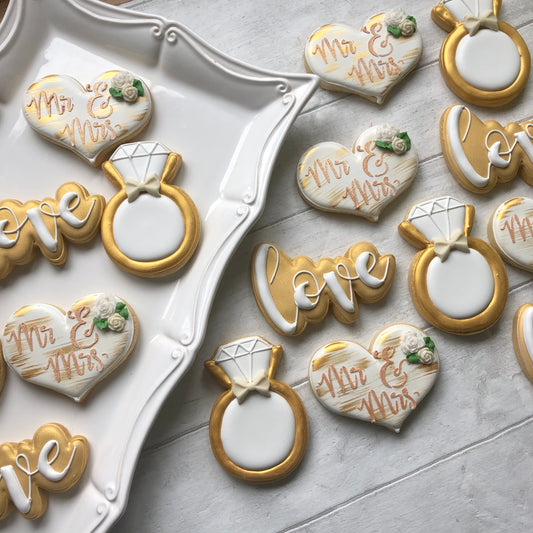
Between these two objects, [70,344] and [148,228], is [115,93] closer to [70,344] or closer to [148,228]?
[148,228]

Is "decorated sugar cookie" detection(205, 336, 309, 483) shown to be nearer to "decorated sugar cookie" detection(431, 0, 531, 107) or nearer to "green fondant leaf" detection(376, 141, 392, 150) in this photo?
"green fondant leaf" detection(376, 141, 392, 150)

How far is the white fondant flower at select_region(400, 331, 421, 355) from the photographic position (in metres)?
0.99

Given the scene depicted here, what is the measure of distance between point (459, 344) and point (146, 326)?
0.54 meters

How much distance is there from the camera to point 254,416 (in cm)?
95

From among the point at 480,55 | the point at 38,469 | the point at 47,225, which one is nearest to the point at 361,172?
the point at 480,55

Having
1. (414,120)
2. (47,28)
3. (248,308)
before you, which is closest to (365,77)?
(414,120)

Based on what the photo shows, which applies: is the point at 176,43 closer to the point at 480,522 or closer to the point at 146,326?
the point at 146,326

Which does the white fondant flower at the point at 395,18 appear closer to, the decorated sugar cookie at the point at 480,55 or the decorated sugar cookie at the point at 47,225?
the decorated sugar cookie at the point at 480,55

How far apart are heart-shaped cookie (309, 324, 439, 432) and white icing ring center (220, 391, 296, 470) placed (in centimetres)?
7

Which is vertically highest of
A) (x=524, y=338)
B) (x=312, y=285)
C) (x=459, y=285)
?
(x=312, y=285)

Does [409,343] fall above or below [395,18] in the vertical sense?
below

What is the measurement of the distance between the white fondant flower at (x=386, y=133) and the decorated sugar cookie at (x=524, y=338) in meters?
0.37

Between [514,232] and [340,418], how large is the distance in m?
0.44

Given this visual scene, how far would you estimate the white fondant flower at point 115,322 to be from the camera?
929 mm
